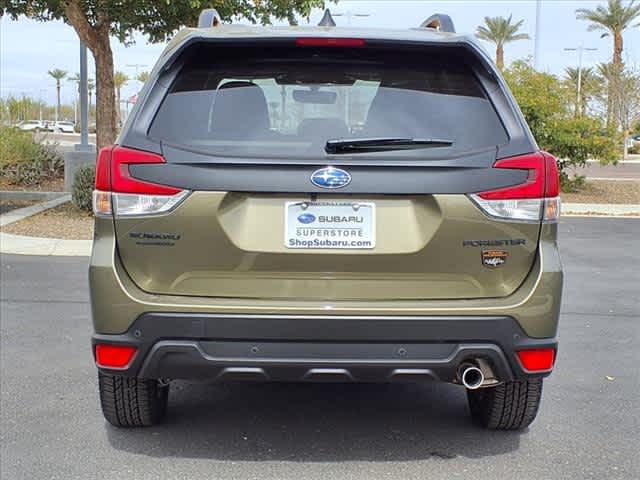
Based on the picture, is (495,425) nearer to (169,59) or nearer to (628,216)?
(169,59)

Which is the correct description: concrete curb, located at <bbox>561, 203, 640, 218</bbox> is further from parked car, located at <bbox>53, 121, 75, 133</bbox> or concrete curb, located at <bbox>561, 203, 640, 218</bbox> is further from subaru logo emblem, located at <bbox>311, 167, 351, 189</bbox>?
parked car, located at <bbox>53, 121, 75, 133</bbox>

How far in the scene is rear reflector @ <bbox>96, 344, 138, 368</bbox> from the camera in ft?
10.6

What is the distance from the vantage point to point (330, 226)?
313 cm

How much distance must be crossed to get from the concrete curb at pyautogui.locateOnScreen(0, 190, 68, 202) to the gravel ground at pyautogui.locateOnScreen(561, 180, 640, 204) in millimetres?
10429

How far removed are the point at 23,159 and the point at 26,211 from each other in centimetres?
444

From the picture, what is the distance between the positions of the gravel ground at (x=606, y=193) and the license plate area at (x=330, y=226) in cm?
1509

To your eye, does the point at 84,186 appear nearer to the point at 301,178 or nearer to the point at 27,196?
the point at 27,196

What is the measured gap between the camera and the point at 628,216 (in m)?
15.4

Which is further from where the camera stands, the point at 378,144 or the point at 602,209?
the point at 602,209

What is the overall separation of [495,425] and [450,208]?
138cm

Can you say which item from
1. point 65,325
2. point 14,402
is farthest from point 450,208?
point 65,325

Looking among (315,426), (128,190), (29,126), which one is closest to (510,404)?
(315,426)

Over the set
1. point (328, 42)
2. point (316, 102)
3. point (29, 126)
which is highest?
point (328, 42)

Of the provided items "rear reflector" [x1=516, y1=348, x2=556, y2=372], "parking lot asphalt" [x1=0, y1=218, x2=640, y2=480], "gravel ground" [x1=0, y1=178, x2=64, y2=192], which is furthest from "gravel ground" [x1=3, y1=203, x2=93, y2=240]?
"rear reflector" [x1=516, y1=348, x2=556, y2=372]
